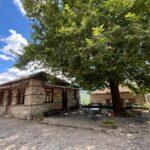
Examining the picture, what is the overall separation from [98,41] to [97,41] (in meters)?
0.07

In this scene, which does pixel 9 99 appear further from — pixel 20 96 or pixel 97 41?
pixel 97 41

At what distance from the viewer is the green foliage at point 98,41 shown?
9.16 metres

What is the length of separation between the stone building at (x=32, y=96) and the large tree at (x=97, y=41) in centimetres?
Result: 332

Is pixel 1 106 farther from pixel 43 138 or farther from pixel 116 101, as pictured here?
pixel 116 101

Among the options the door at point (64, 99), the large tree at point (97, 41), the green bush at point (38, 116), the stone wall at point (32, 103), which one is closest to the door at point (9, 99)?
the stone wall at point (32, 103)

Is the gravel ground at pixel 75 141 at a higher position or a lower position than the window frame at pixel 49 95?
lower

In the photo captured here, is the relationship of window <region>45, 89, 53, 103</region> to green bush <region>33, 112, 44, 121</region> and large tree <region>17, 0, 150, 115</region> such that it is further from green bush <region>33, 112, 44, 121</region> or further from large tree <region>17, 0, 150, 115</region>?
large tree <region>17, 0, 150, 115</region>

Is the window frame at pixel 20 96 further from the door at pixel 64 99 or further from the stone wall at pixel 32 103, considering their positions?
the door at pixel 64 99

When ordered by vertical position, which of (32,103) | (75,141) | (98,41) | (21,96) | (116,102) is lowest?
(75,141)

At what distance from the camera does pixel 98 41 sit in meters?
8.55

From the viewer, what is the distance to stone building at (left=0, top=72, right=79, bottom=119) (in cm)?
1409

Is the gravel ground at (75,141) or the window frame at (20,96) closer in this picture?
the gravel ground at (75,141)

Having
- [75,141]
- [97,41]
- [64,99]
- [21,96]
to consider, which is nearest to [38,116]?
[21,96]

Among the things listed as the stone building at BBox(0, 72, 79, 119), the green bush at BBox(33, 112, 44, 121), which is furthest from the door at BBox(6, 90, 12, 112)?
the green bush at BBox(33, 112, 44, 121)
